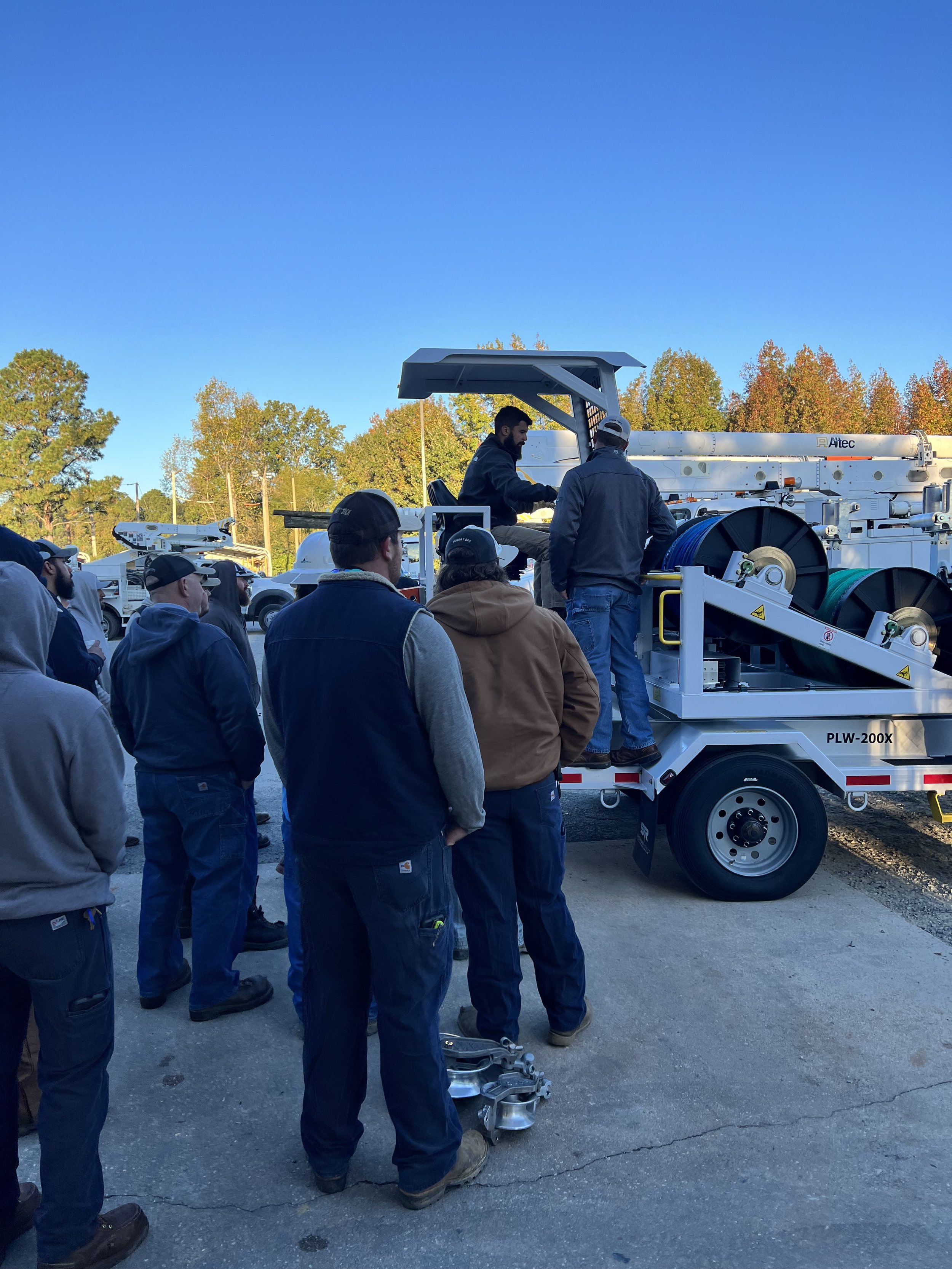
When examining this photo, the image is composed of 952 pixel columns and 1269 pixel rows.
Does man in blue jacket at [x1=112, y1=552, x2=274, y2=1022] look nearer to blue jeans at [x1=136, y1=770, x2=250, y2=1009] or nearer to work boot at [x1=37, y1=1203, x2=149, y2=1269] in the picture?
blue jeans at [x1=136, y1=770, x2=250, y2=1009]

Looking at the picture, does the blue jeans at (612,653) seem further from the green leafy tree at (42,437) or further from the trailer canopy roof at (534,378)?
the green leafy tree at (42,437)

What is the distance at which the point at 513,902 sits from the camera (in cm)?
351

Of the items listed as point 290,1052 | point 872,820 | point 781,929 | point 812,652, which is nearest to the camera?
point 290,1052

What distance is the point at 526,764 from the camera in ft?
11.2

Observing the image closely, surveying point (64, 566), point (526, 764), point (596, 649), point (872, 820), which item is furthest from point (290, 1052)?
point (872, 820)

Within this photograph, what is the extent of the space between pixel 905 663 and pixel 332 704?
388 cm

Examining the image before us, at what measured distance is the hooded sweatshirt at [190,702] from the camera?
12.8 feet

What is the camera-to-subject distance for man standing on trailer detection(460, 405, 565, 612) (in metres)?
5.79

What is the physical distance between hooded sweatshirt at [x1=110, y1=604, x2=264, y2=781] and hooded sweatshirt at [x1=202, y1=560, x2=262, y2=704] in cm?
160

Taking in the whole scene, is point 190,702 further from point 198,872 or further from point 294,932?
point 294,932

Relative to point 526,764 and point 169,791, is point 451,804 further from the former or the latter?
point 169,791

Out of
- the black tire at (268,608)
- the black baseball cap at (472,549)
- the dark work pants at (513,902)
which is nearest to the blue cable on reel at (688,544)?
the black baseball cap at (472,549)

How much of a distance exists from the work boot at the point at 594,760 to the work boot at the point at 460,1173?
233 cm

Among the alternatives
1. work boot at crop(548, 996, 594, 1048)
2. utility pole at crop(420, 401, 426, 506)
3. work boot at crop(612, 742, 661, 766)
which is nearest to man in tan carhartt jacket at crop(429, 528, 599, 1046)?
work boot at crop(548, 996, 594, 1048)
